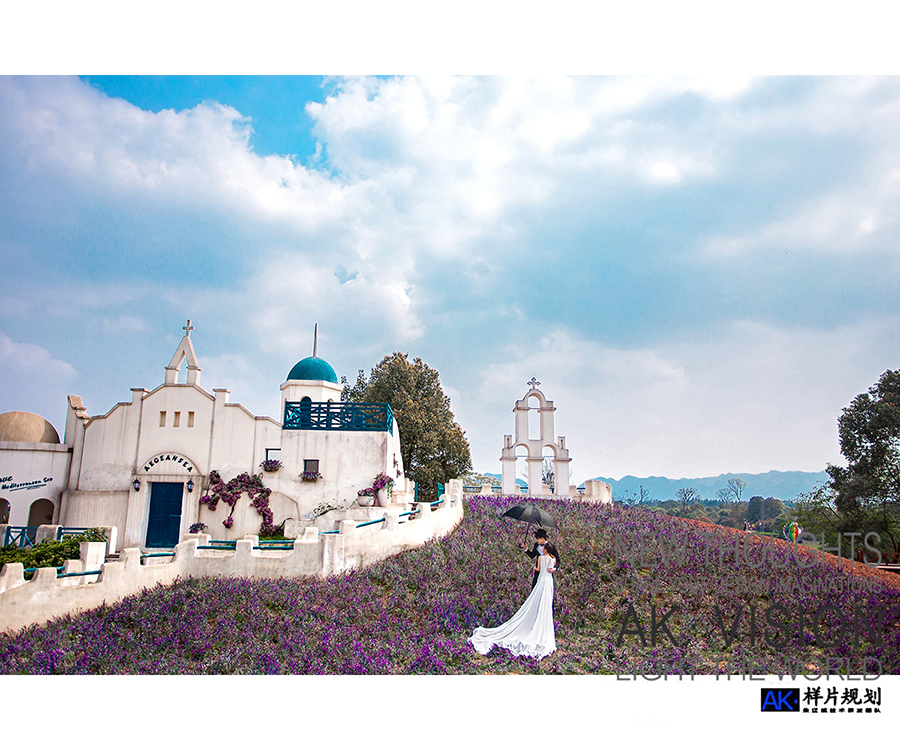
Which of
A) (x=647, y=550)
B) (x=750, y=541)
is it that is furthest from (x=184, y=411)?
(x=750, y=541)

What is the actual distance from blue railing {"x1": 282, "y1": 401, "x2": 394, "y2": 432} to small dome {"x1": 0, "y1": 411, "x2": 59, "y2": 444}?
23.0 feet

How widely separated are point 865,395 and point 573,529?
1418cm

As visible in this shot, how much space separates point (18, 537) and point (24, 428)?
11.0 feet

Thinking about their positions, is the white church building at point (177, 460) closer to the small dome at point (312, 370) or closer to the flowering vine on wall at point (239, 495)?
the flowering vine on wall at point (239, 495)

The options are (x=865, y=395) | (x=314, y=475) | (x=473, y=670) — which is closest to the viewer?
(x=473, y=670)

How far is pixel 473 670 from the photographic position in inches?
368

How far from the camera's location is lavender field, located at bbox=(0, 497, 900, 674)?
9.52 m

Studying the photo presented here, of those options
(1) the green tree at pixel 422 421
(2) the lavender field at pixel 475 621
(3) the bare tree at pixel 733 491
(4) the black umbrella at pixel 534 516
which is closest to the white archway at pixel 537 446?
(1) the green tree at pixel 422 421

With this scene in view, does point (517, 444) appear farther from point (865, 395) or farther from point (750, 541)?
point (865, 395)

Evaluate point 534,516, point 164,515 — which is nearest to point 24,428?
point 164,515

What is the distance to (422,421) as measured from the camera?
23562mm

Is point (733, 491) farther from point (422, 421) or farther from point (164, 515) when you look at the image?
point (164, 515)

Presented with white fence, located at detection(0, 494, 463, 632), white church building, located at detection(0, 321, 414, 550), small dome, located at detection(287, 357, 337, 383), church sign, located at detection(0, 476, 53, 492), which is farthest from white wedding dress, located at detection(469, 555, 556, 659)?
church sign, located at detection(0, 476, 53, 492)
